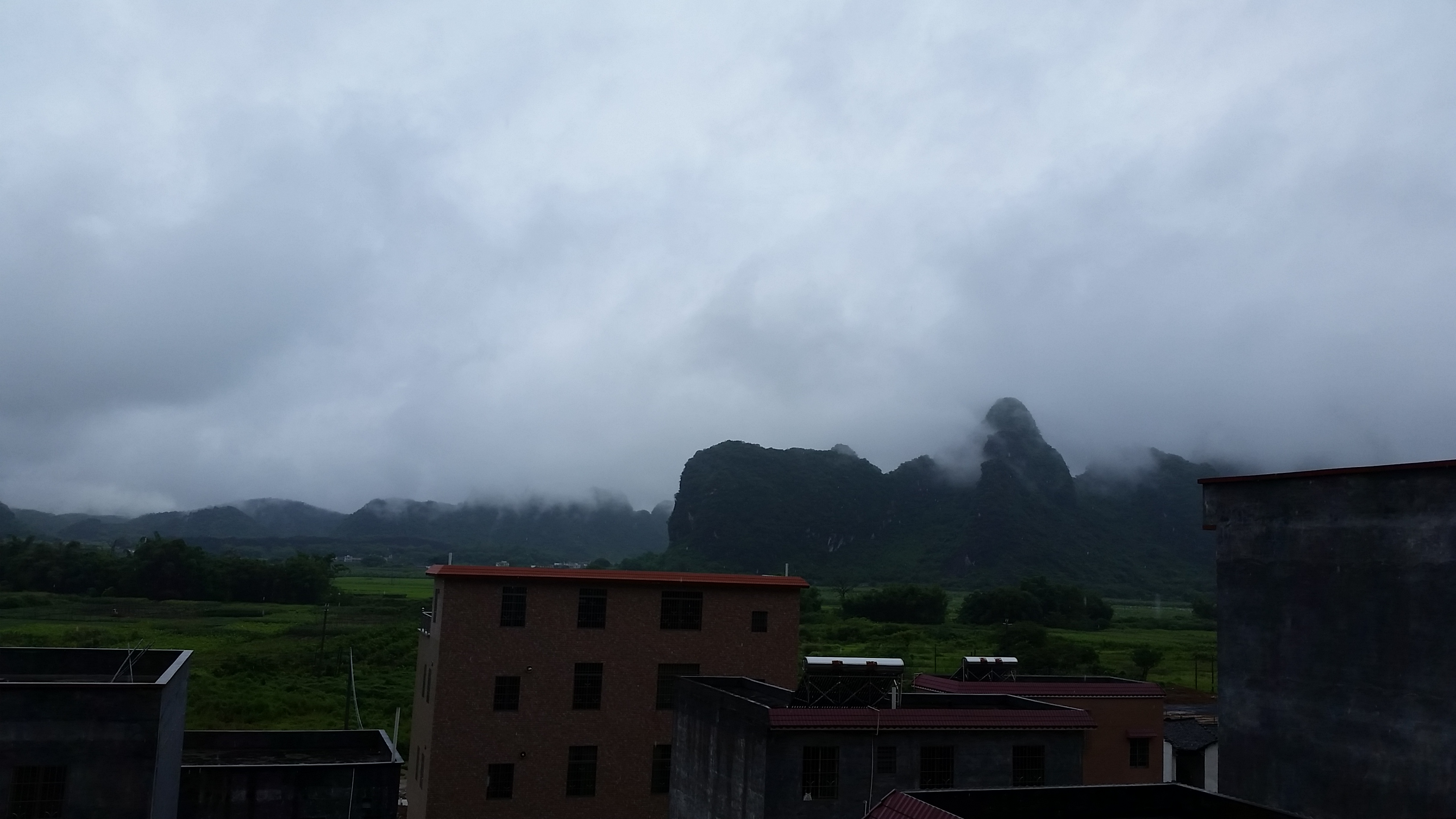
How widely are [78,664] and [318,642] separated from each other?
64624 mm

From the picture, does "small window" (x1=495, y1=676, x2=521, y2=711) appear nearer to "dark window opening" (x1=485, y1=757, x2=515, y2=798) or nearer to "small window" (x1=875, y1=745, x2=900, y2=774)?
"dark window opening" (x1=485, y1=757, x2=515, y2=798)

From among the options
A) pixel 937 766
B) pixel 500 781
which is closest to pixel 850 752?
pixel 937 766

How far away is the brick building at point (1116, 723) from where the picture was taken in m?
33.7

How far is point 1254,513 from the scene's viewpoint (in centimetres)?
1945

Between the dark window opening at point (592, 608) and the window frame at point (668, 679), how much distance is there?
2.69m

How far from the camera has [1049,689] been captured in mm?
35594

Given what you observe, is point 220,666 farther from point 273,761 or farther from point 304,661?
point 273,761

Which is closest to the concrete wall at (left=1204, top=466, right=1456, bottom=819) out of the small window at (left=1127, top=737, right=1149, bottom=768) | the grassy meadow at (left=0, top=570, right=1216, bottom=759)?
the small window at (left=1127, top=737, right=1149, bottom=768)

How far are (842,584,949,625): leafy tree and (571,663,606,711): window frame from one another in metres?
89.5

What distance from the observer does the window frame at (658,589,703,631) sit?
36219mm

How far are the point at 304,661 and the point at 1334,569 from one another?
7649 cm

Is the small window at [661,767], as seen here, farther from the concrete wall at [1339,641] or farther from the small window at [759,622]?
the concrete wall at [1339,641]

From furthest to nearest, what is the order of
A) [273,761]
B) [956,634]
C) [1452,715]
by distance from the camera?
[956,634], [273,761], [1452,715]

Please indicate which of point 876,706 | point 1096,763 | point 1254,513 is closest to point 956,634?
point 1096,763
